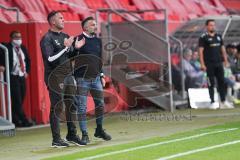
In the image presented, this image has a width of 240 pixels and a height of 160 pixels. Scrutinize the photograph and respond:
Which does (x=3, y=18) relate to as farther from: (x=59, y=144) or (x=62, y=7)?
(x=59, y=144)

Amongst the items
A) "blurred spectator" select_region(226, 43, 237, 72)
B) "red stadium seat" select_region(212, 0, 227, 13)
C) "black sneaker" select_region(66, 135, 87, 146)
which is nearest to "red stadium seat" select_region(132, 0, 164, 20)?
"blurred spectator" select_region(226, 43, 237, 72)

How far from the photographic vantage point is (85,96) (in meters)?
13.6

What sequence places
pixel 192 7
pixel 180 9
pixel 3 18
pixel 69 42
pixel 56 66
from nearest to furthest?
1. pixel 69 42
2. pixel 56 66
3. pixel 3 18
4. pixel 180 9
5. pixel 192 7

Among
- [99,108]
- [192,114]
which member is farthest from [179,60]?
[99,108]

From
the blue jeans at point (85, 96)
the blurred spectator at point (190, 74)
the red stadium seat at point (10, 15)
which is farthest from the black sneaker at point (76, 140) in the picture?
the blurred spectator at point (190, 74)

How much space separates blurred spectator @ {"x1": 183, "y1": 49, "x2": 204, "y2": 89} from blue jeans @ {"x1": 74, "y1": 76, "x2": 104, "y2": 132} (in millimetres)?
10061

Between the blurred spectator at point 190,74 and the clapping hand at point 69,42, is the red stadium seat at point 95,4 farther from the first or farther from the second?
the clapping hand at point 69,42

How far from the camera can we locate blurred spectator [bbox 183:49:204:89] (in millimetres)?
23886

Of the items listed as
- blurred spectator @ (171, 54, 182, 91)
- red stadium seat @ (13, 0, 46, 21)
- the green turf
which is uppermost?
red stadium seat @ (13, 0, 46, 21)

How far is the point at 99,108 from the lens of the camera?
13.9 meters

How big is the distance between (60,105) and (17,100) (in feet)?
15.7

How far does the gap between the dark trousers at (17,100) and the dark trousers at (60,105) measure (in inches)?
169

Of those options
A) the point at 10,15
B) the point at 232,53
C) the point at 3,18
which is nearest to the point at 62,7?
the point at 10,15

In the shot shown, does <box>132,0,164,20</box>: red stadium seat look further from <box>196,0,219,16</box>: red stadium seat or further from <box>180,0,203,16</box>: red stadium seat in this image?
<box>196,0,219,16</box>: red stadium seat
